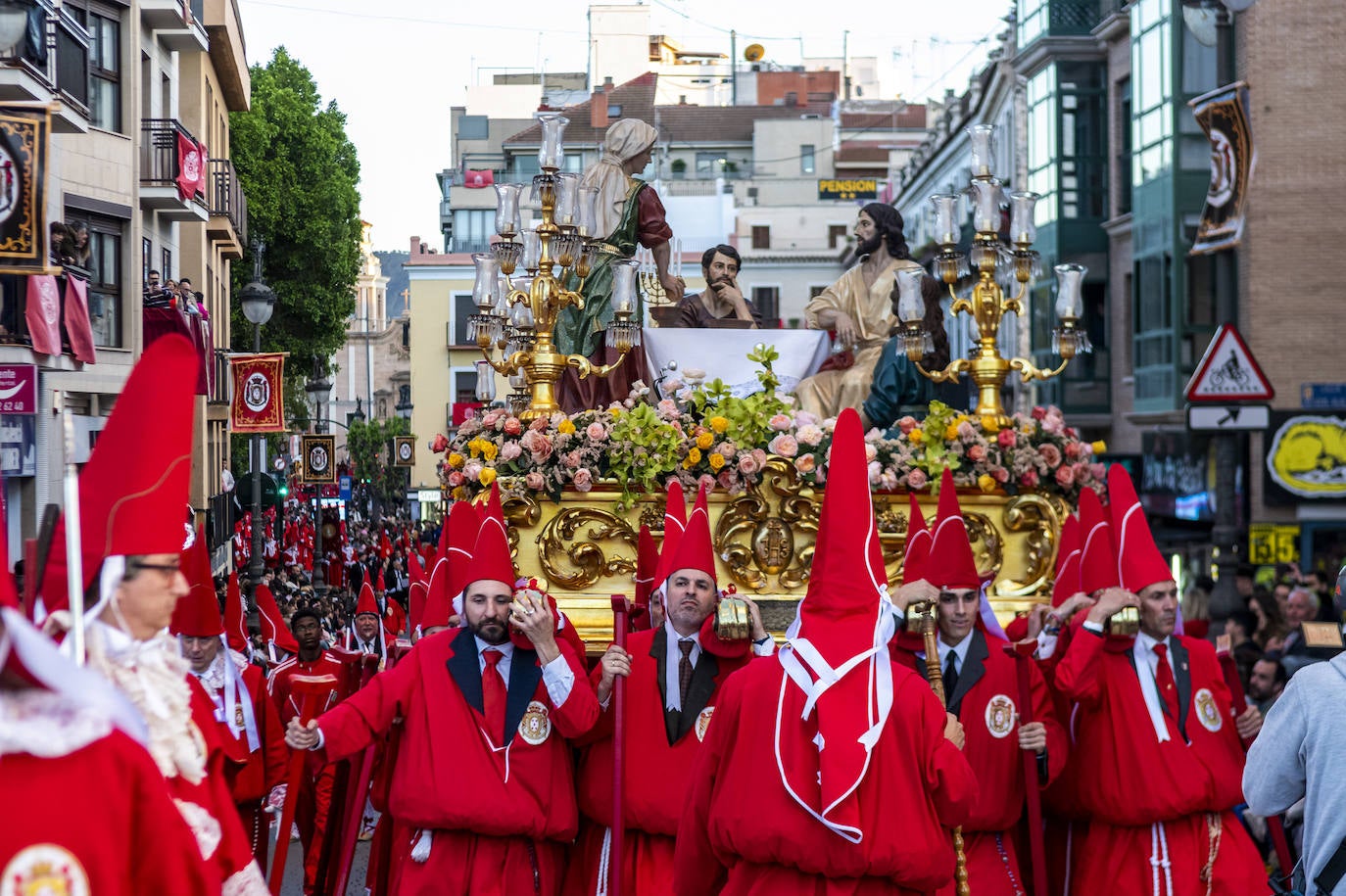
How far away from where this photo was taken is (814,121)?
62.5m

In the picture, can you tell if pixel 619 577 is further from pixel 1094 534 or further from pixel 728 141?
pixel 728 141

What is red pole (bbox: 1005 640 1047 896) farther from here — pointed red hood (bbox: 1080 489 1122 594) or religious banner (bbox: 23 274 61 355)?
religious banner (bbox: 23 274 61 355)

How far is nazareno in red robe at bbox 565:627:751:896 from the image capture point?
6.78 m

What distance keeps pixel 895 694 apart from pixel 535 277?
4.96 m

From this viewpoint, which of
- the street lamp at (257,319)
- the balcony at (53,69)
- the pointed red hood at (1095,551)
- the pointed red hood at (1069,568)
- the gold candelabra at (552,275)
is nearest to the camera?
the pointed red hood at (1095,551)

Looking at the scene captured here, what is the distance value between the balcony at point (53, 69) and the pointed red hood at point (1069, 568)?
8.94m

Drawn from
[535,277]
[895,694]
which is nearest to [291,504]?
[535,277]

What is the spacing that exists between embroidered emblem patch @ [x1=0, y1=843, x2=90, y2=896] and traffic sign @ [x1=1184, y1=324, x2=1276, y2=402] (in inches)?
370

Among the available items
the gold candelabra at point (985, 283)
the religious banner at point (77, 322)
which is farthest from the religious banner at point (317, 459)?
the gold candelabra at point (985, 283)

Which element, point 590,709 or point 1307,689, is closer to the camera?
point 1307,689

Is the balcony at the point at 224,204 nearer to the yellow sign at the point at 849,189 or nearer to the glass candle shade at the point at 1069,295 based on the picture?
the glass candle shade at the point at 1069,295

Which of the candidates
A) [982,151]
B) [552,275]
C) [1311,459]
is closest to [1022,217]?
[982,151]

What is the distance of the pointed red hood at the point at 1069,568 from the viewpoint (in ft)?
24.6

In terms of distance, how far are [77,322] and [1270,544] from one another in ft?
44.4
